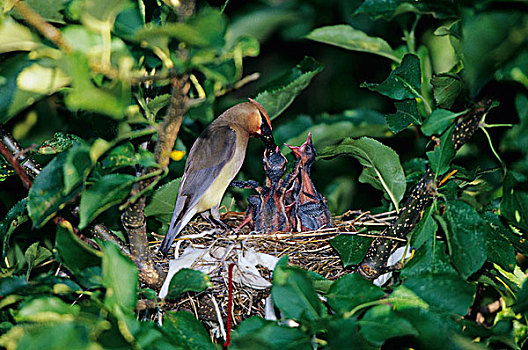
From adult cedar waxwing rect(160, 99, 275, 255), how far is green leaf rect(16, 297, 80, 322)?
28.9 inches

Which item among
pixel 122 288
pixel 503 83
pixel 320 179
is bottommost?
pixel 320 179

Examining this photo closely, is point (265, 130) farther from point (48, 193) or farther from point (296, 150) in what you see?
point (48, 193)

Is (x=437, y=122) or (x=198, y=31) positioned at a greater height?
(x=198, y=31)

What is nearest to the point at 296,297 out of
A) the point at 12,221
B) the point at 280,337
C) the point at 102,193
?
the point at 280,337

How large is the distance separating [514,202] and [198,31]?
816mm

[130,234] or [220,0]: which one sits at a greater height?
[220,0]

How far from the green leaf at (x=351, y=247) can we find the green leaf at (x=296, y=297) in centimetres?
40

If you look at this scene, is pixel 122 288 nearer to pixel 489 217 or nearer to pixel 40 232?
pixel 40 232

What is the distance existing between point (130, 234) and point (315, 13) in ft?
5.35

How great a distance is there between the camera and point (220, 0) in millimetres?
1390

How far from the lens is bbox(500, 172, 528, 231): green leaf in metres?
1.17

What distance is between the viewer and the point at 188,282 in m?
1.07

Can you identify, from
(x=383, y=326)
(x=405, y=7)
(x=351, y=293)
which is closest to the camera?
(x=383, y=326)

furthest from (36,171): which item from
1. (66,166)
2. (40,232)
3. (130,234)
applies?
(66,166)
